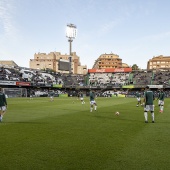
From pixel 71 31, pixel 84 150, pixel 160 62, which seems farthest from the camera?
pixel 160 62

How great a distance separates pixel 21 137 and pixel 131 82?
82.1m

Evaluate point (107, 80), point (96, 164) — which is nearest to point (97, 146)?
point (96, 164)

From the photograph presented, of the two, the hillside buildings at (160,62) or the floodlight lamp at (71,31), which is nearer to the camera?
the floodlight lamp at (71,31)

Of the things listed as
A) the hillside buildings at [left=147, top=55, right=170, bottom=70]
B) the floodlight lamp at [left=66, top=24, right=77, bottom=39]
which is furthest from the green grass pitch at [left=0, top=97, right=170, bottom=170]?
the hillside buildings at [left=147, top=55, right=170, bottom=70]

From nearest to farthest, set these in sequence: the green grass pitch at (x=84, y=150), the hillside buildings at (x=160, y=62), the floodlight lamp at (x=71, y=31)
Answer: the green grass pitch at (x=84, y=150) → the floodlight lamp at (x=71, y=31) → the hillside buildings at (x=160, y=62)

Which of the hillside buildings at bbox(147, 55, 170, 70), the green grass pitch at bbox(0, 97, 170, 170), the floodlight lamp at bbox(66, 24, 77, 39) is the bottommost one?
the green grass pitch at bbox(0, 97, 170, 170)

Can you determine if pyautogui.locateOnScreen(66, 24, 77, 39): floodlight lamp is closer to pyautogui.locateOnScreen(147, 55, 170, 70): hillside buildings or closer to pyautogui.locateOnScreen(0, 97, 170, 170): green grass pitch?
pyautogui.locateOnScreen(147, 55, 170, 70): hillside buildings

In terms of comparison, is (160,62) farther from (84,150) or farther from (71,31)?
(84,150)

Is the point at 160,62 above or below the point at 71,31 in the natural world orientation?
below

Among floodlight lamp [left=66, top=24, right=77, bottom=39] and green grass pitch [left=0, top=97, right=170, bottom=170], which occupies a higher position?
floodlight lamp [left=66, top=24, right=77, bottom=39]

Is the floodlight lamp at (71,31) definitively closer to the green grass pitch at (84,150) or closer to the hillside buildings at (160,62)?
the hillside buildings at (160,62)

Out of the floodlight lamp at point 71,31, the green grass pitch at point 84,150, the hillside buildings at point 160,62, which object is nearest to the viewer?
the green grass pitch at point 84,150

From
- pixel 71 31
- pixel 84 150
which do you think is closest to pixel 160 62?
pixel 71 31

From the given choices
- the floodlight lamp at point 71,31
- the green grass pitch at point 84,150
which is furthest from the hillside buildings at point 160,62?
the green grass pitch at point 84,150
